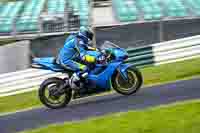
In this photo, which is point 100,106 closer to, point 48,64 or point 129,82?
point 129,82

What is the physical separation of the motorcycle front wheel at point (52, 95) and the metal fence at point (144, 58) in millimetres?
4126

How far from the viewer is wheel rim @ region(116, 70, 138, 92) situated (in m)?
9.98

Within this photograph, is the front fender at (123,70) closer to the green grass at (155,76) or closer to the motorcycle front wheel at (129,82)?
the motorcycle front wheel at (129,82)

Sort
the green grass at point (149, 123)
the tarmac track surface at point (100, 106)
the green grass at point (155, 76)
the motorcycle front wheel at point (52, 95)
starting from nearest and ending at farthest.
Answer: the green grass at point (149, 123) → the tarmac track surface at point (100, 106) → the motorcycle front wheel at point (52, 95) → the green grass at point (155, 76)

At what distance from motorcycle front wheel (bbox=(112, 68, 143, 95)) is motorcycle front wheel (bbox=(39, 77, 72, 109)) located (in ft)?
2.99

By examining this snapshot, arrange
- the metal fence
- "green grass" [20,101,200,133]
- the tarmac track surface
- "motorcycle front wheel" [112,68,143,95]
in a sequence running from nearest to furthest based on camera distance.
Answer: "green grass" [20,101,200,133]
the tarmac track surface
"motorcycle front wheel" [112,68,143,95]
the metal fence

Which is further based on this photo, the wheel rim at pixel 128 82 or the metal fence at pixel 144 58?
the metal fence at pixel 144 58

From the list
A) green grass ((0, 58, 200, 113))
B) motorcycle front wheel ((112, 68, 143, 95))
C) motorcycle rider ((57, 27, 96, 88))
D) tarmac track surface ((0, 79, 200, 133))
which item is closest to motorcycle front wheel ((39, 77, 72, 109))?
tarmac track surface ((0, 79, 200, 133))

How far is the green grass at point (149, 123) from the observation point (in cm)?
615

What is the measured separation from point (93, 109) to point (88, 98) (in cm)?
169

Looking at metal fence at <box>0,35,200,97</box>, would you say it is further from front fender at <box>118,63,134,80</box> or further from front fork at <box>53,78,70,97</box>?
front fender at <box>118,63,134,80</box>

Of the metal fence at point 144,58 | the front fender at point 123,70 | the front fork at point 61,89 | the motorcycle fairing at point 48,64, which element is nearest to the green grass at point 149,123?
the front fender at point 123,70

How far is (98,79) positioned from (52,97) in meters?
0.93

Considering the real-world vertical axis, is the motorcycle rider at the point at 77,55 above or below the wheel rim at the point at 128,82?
above
